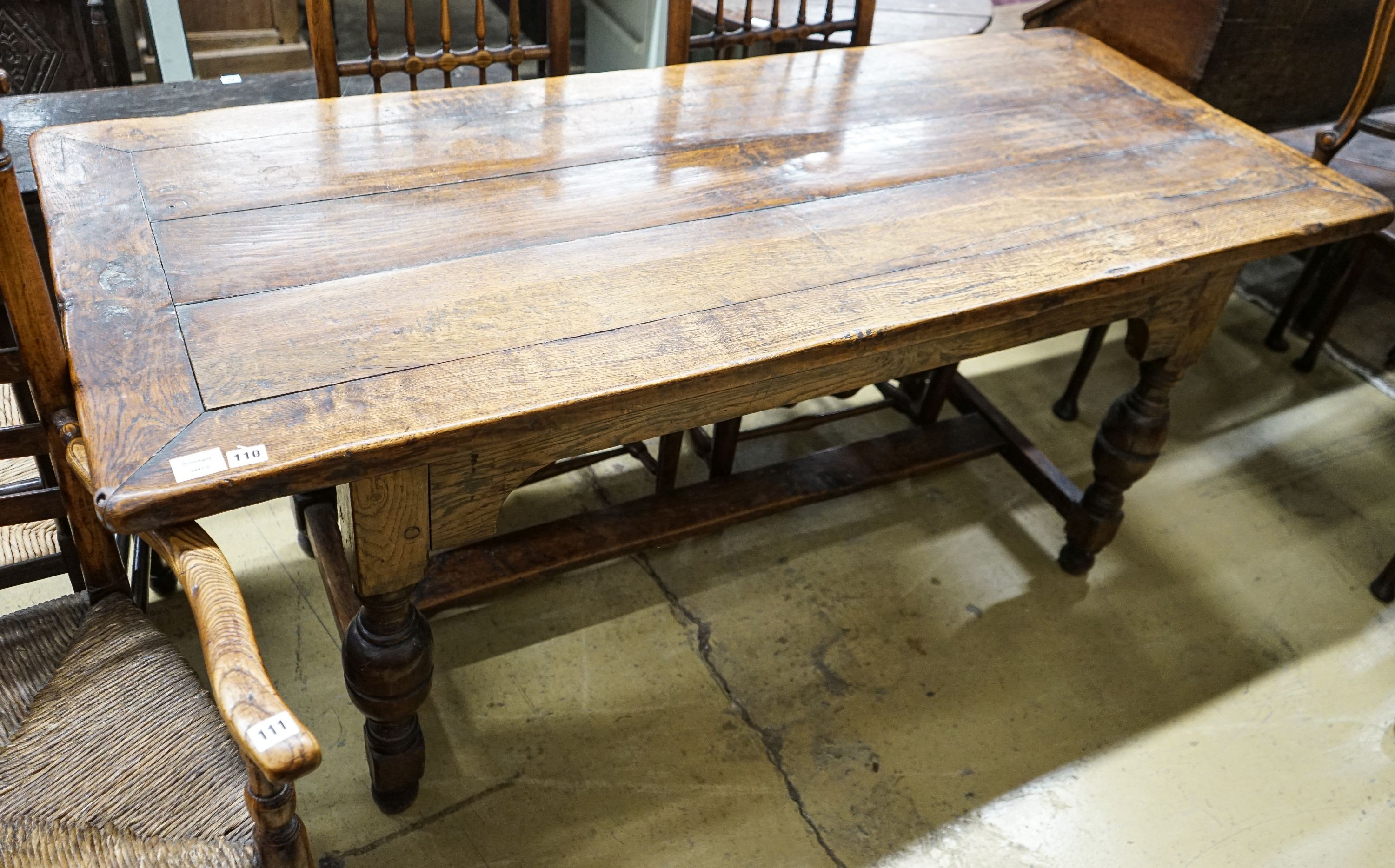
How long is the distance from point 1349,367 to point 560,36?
240 centimetres

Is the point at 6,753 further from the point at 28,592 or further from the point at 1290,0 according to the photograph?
the point at 1290,0

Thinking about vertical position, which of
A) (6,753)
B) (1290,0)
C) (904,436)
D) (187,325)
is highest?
(1290,0)

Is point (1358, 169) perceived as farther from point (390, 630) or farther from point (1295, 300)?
point (390, 630)

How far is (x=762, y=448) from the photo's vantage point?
244 cm

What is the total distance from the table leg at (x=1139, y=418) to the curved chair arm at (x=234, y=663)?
143 cm

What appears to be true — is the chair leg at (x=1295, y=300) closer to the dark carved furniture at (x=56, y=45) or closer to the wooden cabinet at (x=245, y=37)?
the wooden cabinet at (x=245, y=37)

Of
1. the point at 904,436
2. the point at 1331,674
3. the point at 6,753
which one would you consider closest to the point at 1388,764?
the point at 1331,674

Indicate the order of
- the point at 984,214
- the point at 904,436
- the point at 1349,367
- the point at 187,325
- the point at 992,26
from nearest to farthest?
the point at 187,325 → the point at 984,214 → the point at 904,436 → the point at 1349,367 → the point at 992,26

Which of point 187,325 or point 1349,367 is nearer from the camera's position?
point 187,325

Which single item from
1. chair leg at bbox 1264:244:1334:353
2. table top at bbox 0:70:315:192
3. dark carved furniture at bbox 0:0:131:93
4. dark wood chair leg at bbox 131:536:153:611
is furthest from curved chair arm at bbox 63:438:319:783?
chair leg at bbox 1264:244:1334:353

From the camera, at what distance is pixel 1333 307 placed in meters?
2.75

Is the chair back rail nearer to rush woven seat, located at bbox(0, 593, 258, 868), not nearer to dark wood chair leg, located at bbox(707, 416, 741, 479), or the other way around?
rush woven seat, located at bbox(0, 593, 258, 868)

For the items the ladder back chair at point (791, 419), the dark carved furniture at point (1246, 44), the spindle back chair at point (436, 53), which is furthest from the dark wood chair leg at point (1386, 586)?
the spindle back chair at point (436, 53)

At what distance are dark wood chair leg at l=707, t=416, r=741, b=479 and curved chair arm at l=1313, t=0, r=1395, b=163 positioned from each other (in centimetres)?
126
